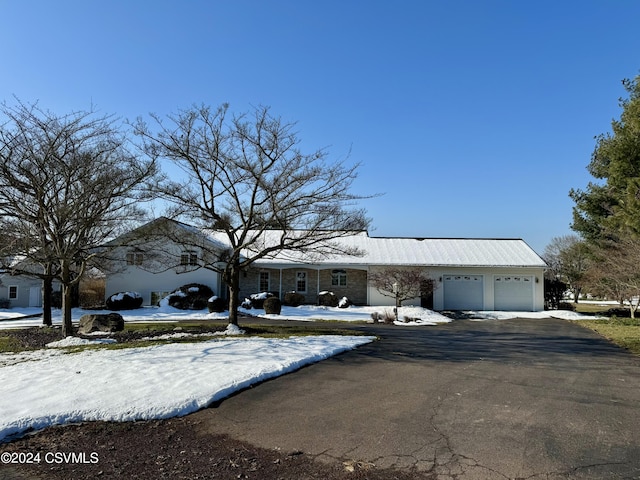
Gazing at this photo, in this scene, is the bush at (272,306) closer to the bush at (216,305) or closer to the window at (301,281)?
the bush at (216,305)

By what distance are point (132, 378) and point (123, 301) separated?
→ 2255 cm

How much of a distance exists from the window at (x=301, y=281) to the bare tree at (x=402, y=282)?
4.44m

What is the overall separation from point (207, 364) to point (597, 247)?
2502 cm

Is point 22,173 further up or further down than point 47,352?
further up

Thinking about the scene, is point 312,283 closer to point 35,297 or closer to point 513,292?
point 513,292

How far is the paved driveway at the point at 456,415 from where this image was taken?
445 centimetres

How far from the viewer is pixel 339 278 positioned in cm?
3169

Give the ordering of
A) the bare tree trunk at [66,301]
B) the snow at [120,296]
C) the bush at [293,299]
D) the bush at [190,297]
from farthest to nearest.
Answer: the bush at [293,299], the snow at [120,296], the bush at [190,297], the bare tree trunk at [66,301]

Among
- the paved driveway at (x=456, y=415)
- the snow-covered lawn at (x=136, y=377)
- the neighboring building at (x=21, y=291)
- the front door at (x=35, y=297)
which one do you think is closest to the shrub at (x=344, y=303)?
the snow-covered lawn at (x=136, y=377)

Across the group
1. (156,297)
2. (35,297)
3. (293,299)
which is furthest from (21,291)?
(293,299)

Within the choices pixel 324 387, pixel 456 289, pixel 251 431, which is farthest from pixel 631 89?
pixel 251 431

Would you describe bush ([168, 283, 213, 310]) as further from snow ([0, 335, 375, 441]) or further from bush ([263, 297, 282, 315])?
snow ([0, 335, 375, 441])

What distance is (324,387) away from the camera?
7293mm

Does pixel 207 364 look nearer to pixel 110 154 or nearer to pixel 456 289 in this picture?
pixel 110 154
